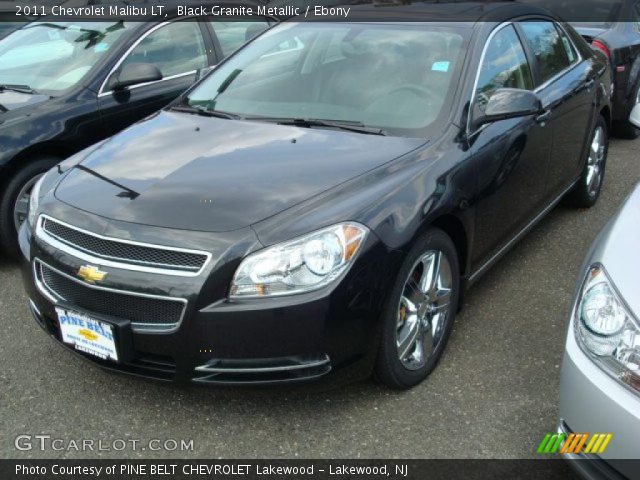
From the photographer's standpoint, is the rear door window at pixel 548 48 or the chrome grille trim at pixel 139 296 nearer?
the chrome grille trim at pixel 139 296

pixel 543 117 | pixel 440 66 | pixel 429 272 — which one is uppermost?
Result: pixel 440 66

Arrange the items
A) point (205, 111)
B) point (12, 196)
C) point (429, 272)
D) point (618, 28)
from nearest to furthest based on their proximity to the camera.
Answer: point (429, 272) → point (205, 111) → point (12, 196) → point (618, 28)

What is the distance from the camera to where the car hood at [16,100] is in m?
4.30

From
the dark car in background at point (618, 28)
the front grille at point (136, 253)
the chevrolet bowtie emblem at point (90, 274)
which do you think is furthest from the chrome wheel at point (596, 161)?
the chevrolet bowtie emblem at point (90, 274)

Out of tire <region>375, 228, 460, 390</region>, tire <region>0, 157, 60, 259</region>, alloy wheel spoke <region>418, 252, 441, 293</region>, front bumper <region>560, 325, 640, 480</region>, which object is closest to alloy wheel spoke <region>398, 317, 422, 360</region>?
tire <region>375, 228, 460, 390</region>

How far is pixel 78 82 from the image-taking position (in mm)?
4613

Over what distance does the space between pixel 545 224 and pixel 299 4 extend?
18.7ft

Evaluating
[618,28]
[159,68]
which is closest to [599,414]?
[159,68]

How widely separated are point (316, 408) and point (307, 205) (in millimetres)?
893

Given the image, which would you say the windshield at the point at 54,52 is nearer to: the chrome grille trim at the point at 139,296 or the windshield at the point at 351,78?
the windshield at the point at 351,78

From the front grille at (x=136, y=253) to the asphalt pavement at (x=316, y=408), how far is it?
0.50m

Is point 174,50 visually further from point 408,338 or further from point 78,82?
point 408,338

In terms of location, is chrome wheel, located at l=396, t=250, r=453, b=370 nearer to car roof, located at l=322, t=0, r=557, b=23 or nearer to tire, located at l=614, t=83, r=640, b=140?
car roof, located at l=322, t=0, r=557, b=23

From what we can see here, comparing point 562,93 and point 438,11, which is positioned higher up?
point 438,11
